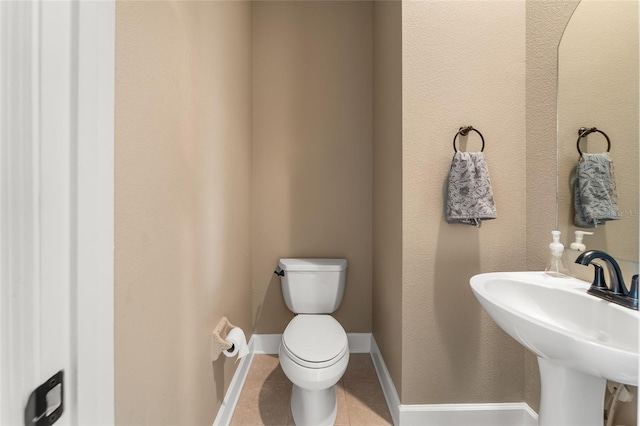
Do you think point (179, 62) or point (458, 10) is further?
point (458, 10)

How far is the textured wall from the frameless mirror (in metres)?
0.04

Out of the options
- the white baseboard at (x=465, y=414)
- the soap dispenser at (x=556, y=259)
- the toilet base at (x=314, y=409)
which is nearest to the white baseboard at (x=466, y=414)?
the white baseboard at (x=465, y=414)

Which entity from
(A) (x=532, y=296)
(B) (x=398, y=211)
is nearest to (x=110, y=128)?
(B) (x=398, y=211)

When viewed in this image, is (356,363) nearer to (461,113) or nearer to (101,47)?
(461,113)

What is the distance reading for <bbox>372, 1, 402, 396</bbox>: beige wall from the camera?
4.58 ft

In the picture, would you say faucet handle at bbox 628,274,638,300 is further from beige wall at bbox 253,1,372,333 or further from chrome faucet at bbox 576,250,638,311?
beige wall at bbox 253,1,372,333

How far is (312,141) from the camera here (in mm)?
2041

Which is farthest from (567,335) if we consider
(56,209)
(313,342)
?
(56,209)

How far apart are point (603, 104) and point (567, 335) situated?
0.86 meters

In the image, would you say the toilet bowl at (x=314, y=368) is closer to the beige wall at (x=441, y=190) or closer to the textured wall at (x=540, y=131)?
the beige wall at (x=441, y=190)

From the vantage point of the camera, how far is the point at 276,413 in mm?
1456

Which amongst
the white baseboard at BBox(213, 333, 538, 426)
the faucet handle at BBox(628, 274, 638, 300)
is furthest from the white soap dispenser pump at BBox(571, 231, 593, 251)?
the white baseboard at BBox(213, 333, 538, 426)

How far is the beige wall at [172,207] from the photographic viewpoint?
66 centimetres

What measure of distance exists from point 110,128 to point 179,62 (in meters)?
0.56
